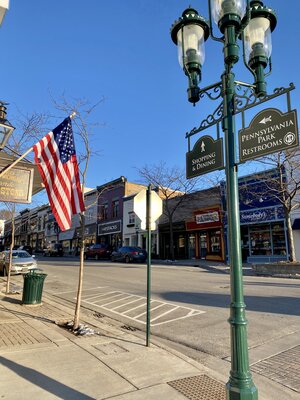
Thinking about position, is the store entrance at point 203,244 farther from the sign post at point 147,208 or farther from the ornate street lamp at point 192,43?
the ornate street lamp at point 192,43

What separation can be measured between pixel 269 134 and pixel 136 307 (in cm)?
782

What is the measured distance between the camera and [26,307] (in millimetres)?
10055

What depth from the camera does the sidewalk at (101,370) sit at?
4133 mm

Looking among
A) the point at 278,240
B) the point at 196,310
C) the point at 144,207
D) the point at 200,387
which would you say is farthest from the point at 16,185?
the point at 278,240

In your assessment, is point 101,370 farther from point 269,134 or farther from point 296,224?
point 296,224

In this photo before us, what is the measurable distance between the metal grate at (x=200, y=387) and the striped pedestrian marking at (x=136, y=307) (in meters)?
3.66

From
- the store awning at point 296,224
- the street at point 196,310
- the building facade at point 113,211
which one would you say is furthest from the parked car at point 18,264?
the building facade at point 113,211

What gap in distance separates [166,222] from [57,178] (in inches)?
1169

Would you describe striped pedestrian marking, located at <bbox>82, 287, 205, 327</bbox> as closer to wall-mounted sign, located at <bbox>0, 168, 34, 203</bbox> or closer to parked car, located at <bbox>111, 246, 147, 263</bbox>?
wall-mounted sign, located at <bbox>0, 168, 34, 203</bbox>

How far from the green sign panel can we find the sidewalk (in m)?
2.76

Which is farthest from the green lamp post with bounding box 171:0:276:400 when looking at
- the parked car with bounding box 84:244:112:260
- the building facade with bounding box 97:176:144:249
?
the building facade with bounding box 97:176:144:249

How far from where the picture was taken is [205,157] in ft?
14.6

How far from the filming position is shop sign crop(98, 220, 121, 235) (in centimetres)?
4369

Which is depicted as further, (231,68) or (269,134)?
(231,68)
